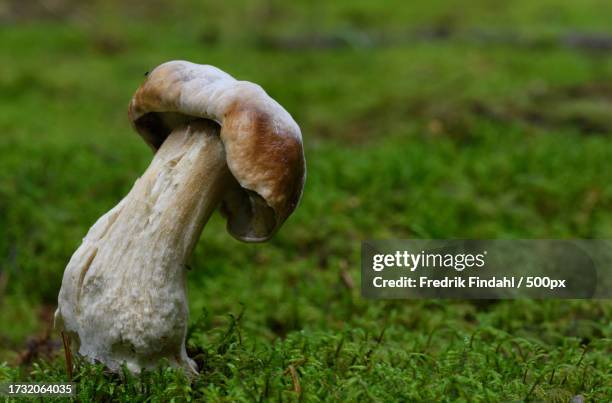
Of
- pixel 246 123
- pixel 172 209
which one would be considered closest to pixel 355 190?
pixel 172 209

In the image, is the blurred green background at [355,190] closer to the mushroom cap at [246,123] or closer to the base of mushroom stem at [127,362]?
the base of mushroom stem at [127,362]

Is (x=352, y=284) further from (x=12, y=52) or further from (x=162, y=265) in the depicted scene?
(x=12, y=52)

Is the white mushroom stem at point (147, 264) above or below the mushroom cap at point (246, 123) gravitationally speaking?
below

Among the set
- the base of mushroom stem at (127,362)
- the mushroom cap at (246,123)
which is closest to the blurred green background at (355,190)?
the base of mushroom stem at (127,362)

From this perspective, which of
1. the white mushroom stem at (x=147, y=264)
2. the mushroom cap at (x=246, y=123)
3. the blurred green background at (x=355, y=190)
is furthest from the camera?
the blurred green background at (x=355, y=190)

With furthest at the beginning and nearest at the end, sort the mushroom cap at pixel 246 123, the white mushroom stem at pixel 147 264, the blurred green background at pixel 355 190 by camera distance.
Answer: the blurred green background at pixel 355 190 → the white mushroom stem at pixel 147 264 → the mushroom cap at pixel 246 123

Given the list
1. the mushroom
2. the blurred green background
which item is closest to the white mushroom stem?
the mushroom

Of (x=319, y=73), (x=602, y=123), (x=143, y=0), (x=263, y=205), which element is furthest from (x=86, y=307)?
(x=143, y=0)
